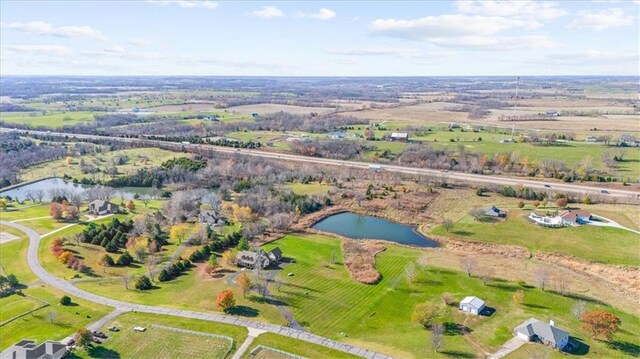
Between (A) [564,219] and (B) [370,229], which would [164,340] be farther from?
(A) [564,219]

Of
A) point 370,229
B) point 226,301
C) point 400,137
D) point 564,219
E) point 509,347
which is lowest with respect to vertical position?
point 509,347

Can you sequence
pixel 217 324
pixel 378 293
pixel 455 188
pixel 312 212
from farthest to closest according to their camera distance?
pixel 455 188, pixel 312 212, pixel 378 293, pixel 217 324

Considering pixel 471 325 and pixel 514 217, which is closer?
pixel 471 325

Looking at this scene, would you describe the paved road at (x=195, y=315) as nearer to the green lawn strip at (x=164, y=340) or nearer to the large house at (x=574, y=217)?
the green lawn strip at (x=164, y=340)

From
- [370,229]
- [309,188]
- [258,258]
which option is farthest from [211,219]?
[309,188]

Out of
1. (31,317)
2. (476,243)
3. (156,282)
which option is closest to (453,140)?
(476,243)

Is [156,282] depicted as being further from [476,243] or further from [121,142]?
[121,142]
